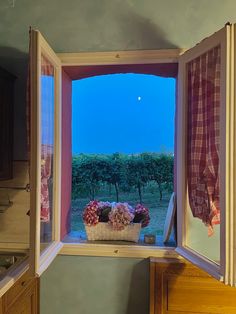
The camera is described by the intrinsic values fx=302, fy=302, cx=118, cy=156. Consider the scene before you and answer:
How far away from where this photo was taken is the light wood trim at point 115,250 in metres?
1.84

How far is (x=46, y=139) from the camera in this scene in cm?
164

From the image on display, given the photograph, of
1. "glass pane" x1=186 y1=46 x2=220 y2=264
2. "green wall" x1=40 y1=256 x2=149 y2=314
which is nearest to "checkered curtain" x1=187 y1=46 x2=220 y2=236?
"glass pane" x1=186 y1=46 x2=220 y2=264

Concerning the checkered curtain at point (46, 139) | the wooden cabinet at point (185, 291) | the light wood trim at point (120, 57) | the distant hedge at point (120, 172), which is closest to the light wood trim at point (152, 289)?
the wooden cabinet at point (185, 291)

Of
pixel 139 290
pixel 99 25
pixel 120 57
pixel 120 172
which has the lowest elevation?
pixel 139 290

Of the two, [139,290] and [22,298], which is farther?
[139,290]

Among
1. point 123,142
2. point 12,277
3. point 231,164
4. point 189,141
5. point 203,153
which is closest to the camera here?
point 231,164

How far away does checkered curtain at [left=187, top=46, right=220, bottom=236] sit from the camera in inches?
59.4

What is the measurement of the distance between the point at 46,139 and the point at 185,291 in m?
1.20

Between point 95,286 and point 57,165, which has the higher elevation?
point 57,165

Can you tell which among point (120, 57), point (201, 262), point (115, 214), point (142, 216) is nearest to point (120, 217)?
point (115, 214)

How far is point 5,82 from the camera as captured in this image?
1807 mm

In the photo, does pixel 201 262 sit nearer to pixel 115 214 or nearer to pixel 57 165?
pixel 115 214

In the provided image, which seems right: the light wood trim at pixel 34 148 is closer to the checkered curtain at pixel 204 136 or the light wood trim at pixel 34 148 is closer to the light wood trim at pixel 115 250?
the light wood trim at pixel 115 250

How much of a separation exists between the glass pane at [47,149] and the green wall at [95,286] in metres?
0.29
